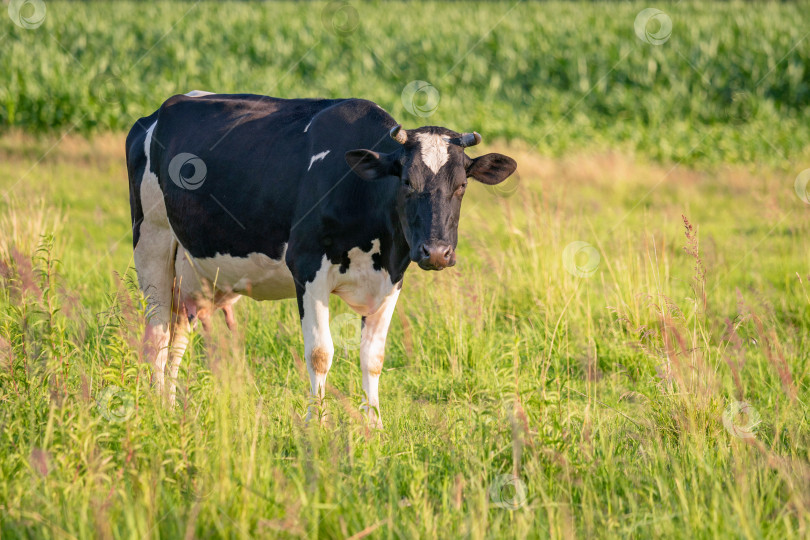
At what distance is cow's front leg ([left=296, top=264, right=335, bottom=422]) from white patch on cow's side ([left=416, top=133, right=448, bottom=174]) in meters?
0.94

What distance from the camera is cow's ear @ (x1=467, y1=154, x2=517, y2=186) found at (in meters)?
4.87

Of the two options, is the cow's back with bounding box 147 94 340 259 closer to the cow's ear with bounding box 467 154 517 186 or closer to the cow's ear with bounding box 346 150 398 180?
the cow's ear with bounding box 346 150 398 180

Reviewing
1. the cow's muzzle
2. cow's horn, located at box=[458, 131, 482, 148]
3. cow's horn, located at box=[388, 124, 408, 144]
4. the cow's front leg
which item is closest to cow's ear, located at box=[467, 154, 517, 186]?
cow's horn, located at box=[458, 131, 482, 148]

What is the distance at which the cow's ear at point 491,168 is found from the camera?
16.0ft

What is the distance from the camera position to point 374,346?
539 cm

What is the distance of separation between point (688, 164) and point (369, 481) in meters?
15.1

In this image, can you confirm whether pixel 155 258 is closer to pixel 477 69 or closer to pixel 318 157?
pixel 318 157

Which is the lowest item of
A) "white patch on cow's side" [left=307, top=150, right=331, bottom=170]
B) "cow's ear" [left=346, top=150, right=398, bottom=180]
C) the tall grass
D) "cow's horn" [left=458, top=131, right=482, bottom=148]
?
the tall grass

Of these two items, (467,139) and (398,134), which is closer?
(398,134)

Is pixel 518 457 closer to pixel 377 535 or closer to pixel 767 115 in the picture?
pixel 377 535

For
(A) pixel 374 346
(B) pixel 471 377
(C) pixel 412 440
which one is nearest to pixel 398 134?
(A) pixel 374 346

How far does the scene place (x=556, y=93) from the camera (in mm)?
21922

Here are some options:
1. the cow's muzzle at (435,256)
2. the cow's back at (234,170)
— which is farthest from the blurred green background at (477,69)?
the cow's muzzle at (435,256)

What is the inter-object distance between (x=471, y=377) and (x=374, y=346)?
0.85 meters
